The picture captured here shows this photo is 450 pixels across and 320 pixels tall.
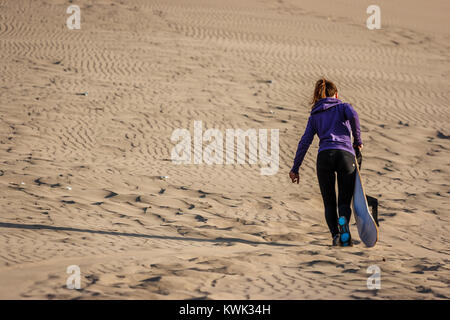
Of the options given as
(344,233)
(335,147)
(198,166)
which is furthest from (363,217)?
(198,166)

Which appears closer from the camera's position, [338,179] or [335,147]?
[335,147]

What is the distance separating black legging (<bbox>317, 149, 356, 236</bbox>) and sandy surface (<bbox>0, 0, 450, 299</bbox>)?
43cm

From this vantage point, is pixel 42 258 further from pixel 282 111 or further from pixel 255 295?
pixel 282 111

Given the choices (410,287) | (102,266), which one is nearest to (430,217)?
(410,287)

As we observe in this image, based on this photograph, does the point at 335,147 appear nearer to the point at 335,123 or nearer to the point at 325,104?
the point at 335,123

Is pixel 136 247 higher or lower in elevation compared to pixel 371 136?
lower

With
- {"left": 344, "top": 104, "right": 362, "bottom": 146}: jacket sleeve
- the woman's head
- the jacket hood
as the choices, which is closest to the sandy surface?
{"left": 344, "top": 104, "right": 362, "bottom": 146}: jacket sleeve

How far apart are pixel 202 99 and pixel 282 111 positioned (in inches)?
73.0

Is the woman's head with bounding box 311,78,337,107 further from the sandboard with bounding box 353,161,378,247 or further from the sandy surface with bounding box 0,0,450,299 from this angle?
the sandy surface with bounding box 0,0,450,299

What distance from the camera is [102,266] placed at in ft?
17.4

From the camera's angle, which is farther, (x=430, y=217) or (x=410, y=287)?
(x=430, y=217)

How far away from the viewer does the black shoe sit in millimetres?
5852

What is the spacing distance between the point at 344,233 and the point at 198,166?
4389 mm

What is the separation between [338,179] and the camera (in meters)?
5.91
